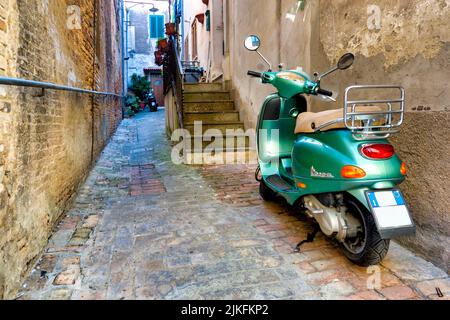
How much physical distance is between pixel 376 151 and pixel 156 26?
21.2 metres

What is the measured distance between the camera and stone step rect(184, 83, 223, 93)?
23.3ft

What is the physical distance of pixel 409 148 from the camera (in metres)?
2.16

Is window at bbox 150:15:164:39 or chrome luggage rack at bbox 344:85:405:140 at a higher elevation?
window at bbox 150:15:164:39

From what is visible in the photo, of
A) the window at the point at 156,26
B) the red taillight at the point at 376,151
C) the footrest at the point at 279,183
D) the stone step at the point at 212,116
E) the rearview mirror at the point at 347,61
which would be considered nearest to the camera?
the red taillight at the point at 376,151

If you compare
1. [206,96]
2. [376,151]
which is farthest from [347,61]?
[206,96]

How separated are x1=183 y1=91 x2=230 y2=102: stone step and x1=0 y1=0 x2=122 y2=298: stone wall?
3220mm

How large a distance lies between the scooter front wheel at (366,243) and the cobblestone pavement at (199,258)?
8 centimetres

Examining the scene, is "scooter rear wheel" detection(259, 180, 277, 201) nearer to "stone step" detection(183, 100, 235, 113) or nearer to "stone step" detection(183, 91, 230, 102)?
"stone step" detection(183, 100, 235, 113)

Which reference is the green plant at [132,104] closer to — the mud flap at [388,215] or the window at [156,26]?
the window at [156,26]

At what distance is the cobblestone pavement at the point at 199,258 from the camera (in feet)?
5.70

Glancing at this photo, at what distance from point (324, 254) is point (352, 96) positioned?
4.34ft

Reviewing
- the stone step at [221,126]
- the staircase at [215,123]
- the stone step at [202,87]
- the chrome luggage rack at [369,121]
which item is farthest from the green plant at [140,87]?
the chrome luggage rack at [369,121]

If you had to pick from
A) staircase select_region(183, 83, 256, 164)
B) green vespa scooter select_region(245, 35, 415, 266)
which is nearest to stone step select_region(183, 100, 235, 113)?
staircase select_region(183, 83, 256, 164)
